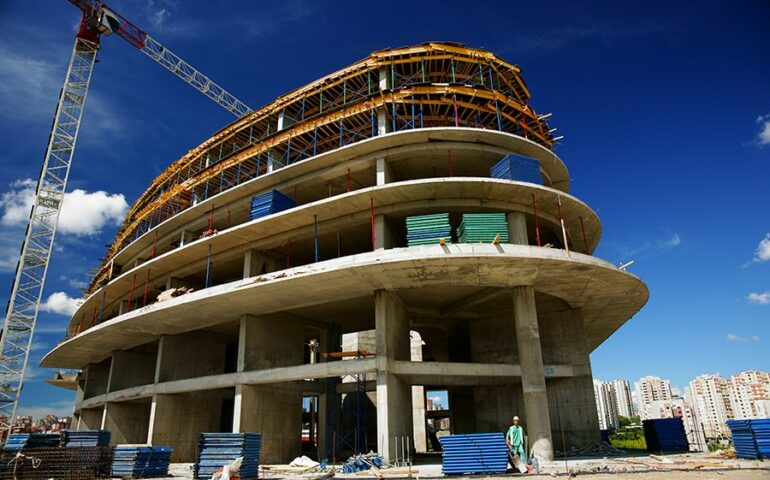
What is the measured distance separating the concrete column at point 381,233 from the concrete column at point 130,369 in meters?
19.9

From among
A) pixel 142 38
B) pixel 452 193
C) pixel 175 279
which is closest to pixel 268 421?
pixel 175 279

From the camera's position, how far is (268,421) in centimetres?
2092

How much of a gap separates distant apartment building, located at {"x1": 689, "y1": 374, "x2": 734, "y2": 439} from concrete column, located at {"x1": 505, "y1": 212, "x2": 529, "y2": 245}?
102229 mm

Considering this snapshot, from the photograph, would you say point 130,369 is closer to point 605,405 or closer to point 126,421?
point 126,421

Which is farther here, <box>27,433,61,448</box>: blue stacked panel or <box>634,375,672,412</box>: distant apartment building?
<box>634,375,672,412</box>: distant apartment building

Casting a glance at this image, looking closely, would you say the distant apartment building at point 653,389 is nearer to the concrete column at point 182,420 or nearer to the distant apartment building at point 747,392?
the distant apartment building at point 747,392

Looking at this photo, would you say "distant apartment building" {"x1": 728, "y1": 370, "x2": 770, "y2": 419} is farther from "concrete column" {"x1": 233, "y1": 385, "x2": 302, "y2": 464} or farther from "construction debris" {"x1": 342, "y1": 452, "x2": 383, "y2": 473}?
"construction debris" {"x1": 342, "y1": 452, "x2": 383, "y2": 473}

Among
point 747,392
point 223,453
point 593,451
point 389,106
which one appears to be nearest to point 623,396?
point 747,392

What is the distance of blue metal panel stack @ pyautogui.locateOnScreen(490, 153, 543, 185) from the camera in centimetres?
1928

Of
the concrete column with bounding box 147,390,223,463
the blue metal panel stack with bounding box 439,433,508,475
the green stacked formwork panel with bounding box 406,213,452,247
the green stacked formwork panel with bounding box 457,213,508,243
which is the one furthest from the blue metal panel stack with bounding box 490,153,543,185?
the concrete column with bounding box 147,390,223,463

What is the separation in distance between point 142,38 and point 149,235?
30.5 meters

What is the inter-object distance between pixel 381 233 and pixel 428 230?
9.04 ft

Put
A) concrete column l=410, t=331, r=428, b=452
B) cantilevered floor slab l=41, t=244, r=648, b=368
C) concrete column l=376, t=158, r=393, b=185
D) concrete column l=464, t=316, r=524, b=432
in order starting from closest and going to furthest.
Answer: cantilevered floor slab l=41, t=244, r=648, b=368
concrete column l=376, t=158, r=393, b=185
concrete column l=464, t=316, r=524, b=432
concrete column l=410, t=331, r=428, b=452

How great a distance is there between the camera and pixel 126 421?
88.2 ft
